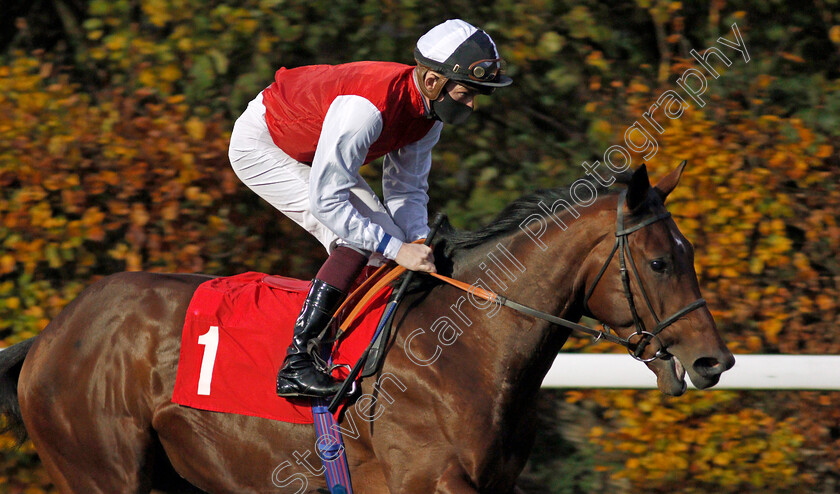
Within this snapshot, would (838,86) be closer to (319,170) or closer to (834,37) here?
(834,37)

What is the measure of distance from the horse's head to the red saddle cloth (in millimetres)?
830

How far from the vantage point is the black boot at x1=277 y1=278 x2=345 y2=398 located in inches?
114

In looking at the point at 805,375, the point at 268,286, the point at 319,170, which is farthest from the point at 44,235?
the point at 805,375

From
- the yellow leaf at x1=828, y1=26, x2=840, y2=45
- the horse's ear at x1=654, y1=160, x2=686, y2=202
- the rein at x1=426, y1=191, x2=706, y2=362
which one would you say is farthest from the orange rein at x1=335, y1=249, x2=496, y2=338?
the yellow leaf at x1=828, y1=26, x2=840, y2=45

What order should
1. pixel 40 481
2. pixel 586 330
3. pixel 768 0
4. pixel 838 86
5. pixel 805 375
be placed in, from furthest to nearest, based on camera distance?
pixel 768 0 → pixel 838 86 → pixel 40 481 → pixel 805 375 → pixel 586 330

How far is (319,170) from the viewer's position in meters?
2.88

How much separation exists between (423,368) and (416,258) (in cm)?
38

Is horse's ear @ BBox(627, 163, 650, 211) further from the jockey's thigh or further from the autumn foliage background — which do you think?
the autumn foliage background

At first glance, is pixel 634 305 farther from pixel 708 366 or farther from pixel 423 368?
pixel 423 368

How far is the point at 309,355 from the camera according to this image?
294 centimetres

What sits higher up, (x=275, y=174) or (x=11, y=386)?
(x=275, y=174)

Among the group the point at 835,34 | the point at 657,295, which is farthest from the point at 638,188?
the point at 835,34

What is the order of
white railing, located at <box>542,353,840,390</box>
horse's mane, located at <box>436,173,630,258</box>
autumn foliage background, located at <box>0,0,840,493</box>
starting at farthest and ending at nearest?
autumn foliage background, located at <box>0,0,840,493</box>
white railing, located at <box>542,353,840,390</box>
horse's mane, located at <box>436,173,630,258</box>

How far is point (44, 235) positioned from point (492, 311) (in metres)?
2.47
